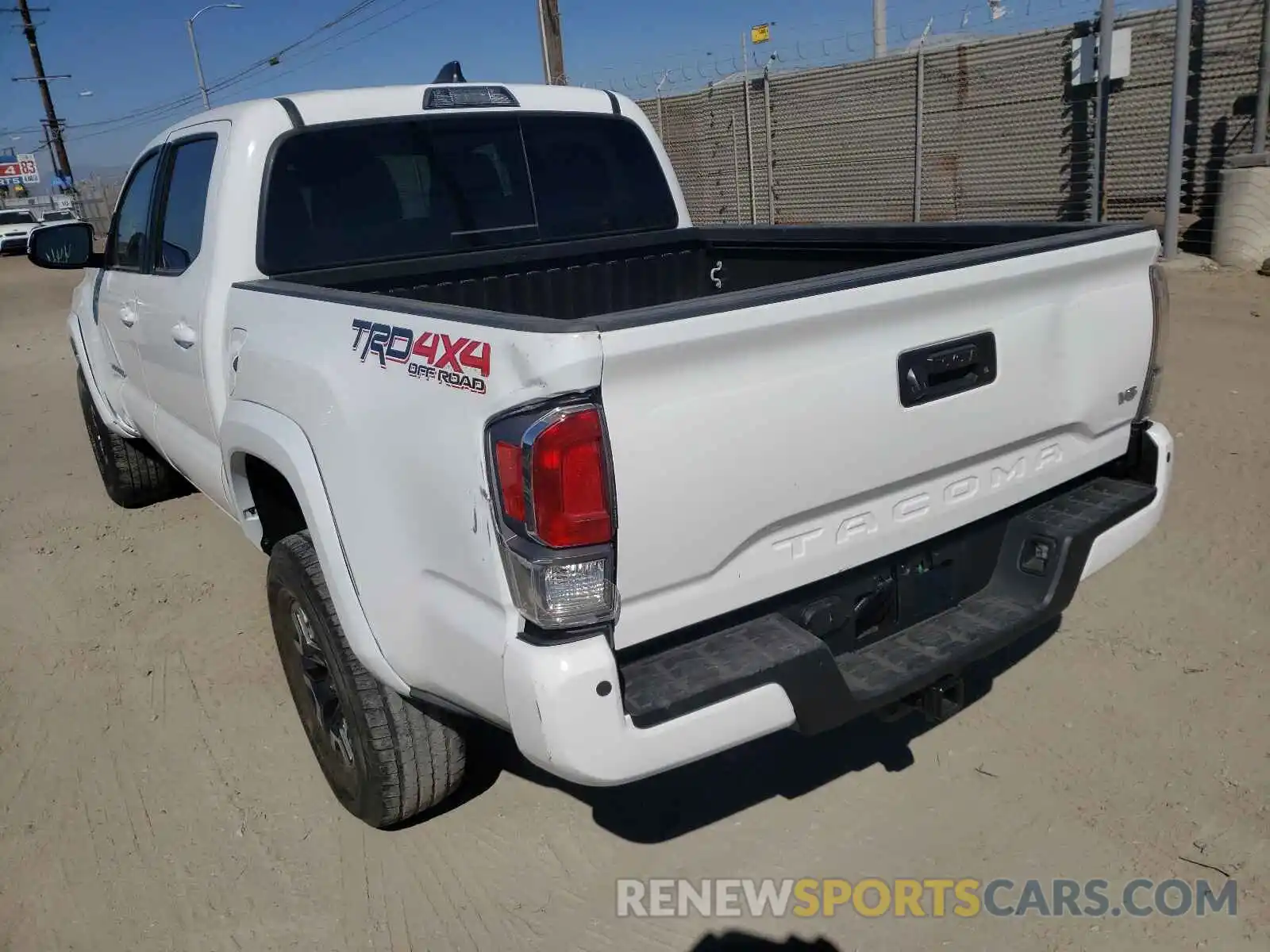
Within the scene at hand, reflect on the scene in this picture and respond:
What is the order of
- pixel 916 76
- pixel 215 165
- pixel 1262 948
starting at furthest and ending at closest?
pixel 916 76 → pixel 215 165 → pixel 1262 948

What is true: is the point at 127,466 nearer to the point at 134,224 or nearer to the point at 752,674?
the point at 134,224

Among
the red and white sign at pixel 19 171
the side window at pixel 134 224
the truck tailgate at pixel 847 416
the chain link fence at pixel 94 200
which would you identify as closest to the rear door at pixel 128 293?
the side window at pixel 134 224

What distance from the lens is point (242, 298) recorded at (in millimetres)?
3283

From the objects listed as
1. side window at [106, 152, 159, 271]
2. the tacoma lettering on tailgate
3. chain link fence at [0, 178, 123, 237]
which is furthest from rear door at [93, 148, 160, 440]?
chain link fence at [0, 178, 123, 237]

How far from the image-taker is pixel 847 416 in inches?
90.7

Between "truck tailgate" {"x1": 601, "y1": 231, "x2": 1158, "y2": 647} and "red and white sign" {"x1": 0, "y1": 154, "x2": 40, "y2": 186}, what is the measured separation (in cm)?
7953

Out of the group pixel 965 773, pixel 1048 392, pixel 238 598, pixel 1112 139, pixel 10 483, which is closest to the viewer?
pixel 1048 392

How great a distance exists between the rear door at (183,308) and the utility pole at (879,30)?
40.6 ft

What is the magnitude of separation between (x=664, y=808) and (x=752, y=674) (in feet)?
3.41

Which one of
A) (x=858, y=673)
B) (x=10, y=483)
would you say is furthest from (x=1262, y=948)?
(x=10, y=483)

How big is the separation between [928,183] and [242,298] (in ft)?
41.0

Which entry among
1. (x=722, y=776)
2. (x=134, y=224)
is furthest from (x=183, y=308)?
(x=722, y=776)

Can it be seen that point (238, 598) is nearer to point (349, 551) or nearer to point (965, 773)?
point (349, 551)

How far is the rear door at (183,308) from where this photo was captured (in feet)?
11.7
